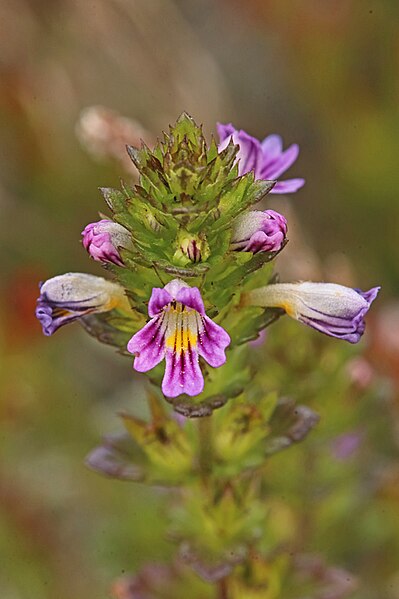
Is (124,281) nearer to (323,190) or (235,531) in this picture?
(235,531)

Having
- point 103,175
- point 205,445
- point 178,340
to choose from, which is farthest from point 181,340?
point 103,175

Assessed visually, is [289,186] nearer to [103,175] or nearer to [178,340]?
[178,340]

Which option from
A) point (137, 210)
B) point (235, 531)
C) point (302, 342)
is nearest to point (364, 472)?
point (302, 342)

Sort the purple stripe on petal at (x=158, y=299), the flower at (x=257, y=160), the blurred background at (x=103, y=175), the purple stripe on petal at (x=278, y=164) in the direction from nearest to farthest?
1. the purple stripe on petal at (x=158, y=299)
2. the flower at (x=257, y=160)
3. the purple stripe on petal at (x=278, y=164)
4. the blurred background at (x=103, y=175)

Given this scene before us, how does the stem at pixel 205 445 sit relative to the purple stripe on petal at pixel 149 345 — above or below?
below

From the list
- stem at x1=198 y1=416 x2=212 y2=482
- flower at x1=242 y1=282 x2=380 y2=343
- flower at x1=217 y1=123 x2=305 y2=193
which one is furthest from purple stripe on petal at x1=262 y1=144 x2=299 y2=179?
stem at x1=198 y1=416 x2=212 y2=482

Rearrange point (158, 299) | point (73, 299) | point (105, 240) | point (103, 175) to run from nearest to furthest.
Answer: point (158, 299)
point (105, 240)
point (73, 299)
point (103, 175)

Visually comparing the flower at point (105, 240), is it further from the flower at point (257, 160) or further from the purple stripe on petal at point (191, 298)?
the flower at point (257, 160)

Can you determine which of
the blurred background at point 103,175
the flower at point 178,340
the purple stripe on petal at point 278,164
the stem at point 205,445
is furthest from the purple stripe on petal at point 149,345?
the blurred background at point 103,175
